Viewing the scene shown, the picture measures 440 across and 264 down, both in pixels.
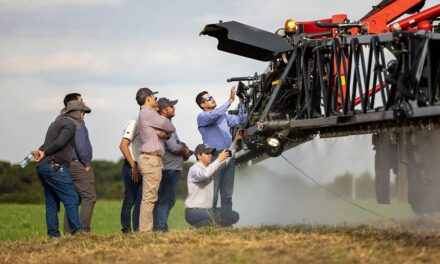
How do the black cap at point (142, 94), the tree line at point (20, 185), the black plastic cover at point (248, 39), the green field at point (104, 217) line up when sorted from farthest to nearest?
the tree line at point (20, 185), the green field at point (104, 217), the black plastic cover at point (248, 39), the black cap at point (142, 94)

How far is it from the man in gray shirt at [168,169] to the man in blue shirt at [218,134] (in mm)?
659

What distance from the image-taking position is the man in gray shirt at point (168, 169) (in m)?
14.8

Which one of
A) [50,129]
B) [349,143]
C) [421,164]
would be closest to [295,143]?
[349,143]

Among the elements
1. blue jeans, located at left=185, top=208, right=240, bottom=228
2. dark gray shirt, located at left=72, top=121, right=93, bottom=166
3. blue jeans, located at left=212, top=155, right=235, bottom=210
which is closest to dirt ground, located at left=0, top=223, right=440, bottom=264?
blue jeans, located at left=185, top=208, right=240, bottom=228

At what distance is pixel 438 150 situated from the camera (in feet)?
45.0

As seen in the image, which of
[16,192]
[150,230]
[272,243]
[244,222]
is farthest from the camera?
[16,192]

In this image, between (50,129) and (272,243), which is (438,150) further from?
(50,129)

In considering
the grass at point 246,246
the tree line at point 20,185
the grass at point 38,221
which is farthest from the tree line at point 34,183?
the grass at point 246,246

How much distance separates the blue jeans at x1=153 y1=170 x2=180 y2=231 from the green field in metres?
0.34

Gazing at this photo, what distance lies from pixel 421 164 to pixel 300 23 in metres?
3.02

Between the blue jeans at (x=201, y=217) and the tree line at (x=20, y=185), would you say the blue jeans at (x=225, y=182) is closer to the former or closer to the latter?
the blue jeans at (x=201, y=217)

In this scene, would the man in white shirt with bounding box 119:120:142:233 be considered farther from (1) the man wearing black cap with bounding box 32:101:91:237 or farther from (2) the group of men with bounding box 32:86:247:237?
(1) the man wearing black cap with bounding box 32:101:91:237

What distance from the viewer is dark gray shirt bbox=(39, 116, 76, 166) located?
1437 centimetres

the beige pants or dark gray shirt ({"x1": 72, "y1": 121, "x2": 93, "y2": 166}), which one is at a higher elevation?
dark gray shirt ({"x1": 72, "y1": 121, "x2": 93, "y2": 166})
